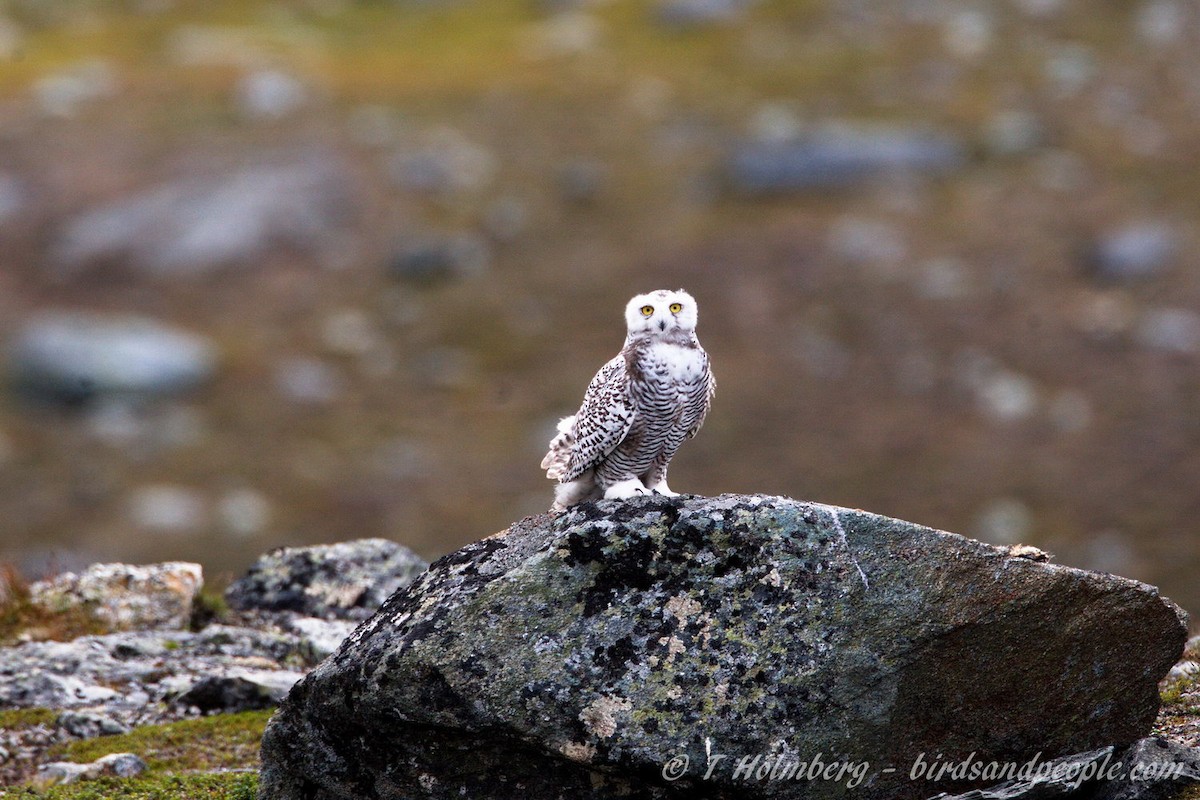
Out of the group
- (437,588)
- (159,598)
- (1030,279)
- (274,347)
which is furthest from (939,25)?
(437,588)

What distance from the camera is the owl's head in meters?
8.66

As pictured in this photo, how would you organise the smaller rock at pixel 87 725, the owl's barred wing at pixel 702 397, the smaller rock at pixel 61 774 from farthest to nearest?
the smaller rock at pixel 87 725 → the smaller rock at pixel 61 774 → the owl's barred wing at pixel 702 397

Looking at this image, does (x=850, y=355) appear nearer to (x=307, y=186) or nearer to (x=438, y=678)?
(x=307, y=186)

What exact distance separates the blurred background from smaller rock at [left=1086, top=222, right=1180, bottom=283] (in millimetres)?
84

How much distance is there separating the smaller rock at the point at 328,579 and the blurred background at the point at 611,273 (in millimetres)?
10675

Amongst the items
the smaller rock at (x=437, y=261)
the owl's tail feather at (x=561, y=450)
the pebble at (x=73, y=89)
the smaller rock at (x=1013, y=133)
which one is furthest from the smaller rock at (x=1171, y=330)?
the pebble at (x=73, y=89)

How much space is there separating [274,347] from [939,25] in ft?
71.1

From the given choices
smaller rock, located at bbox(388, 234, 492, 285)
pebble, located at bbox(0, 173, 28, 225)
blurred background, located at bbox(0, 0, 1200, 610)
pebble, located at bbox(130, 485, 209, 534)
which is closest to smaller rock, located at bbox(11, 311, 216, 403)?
blurred background, located at bbox(0, 0, 1200, 610)

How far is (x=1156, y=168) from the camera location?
32562mm

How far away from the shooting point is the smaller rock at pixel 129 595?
39.9ft

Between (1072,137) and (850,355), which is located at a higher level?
(1072,137)

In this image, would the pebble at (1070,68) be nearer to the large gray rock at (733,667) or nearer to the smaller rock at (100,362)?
the smaller rock at (100,362)

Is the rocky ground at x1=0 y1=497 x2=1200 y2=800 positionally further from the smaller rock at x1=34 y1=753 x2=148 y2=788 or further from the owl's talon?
the owl's talon

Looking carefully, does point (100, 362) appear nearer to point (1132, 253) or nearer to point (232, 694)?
point (232, 694)
